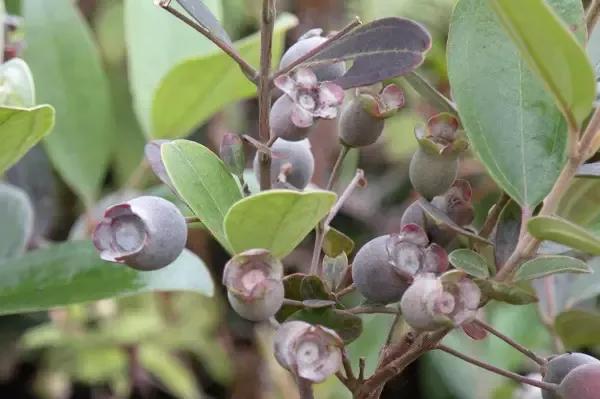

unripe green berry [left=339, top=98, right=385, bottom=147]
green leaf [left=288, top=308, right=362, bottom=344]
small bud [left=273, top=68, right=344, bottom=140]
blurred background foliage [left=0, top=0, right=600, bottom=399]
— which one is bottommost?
blurred background foliage [left=0, top=0, right=600, bottom=399]

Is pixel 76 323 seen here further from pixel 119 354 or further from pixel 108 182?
pixel 108 182

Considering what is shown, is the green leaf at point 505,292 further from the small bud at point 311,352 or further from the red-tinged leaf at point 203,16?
the red-tinged leaf at point 203,16

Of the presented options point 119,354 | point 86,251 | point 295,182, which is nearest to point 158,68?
point 86,251

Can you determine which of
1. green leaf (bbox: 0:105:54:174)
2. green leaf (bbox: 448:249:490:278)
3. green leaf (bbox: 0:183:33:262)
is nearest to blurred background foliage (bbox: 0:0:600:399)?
green leaf (bbox: 0:183:33:262)

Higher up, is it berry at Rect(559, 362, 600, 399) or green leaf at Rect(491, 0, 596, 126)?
green leaf at Rect(491, 0, 596, 126)

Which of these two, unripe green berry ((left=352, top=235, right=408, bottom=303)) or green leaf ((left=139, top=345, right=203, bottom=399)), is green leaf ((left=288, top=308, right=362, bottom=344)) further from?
green leaf ((left=139, top=345, right=203, bottom=399))

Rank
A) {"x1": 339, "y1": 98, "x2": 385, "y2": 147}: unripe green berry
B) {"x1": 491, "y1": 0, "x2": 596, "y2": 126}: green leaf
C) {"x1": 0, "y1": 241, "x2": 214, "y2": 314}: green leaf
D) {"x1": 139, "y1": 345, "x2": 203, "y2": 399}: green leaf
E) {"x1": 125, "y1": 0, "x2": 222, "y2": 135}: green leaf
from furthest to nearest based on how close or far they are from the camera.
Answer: {"x1": 139, "y1": 345, "x2": 203, "y2": 399}: green leaf, {"x1": 125, "y1": 0, "x2": 222, "y2": 135}: green leaf, {"x1": 0, "y1": 241, "x2": 214, "y2": 314}: green leaf, {"x1": 339, "y1": 98, "x2": 385, "y2": 147}: unripe green berry, {"x1": 491, "y1": 0, "x2": 596, "y2": 126}: green leaf

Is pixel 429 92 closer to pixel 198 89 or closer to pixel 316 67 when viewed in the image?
pixel 316 67

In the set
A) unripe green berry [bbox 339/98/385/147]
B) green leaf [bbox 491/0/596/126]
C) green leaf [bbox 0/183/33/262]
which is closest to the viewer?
green leaf [bbox 491/0/596/126]

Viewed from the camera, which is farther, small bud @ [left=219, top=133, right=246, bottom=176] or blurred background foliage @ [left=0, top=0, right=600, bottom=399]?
blurred background foliage @ [left=0, top=0, right=600, bottom=399]
